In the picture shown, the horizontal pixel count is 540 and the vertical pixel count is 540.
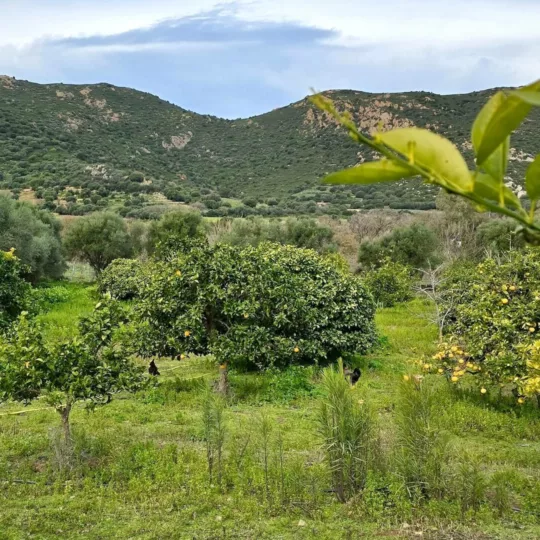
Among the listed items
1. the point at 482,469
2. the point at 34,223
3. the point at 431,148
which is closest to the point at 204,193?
the point at 34,223

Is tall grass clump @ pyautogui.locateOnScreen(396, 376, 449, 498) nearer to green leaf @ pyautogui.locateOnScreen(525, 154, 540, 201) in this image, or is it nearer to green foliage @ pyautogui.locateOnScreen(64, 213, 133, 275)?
green leaf @ pyautogui.locateOnScreen(525, 154, 540, 201)

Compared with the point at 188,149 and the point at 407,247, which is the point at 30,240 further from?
the point at 188,149

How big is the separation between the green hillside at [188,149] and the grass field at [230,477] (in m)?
36.5

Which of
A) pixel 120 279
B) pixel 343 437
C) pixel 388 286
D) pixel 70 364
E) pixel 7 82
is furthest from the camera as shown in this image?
pixel 7 82

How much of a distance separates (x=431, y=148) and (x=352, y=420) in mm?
5646

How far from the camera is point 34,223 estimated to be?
86.9 ft

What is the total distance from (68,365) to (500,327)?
268 inches

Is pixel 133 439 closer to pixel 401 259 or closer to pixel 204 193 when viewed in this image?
pixel 401 259

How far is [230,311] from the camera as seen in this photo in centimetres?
1039

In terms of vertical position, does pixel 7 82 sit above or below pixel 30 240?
above

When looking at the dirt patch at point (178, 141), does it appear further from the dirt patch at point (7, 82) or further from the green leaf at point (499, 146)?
the green leaf at point (499, 146)

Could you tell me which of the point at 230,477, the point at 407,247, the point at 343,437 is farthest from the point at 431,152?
the point at 407,247

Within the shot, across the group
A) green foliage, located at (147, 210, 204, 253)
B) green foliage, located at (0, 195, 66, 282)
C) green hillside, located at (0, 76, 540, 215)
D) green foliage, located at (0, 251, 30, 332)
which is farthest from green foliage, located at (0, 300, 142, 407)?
green hillside, located at (0, 76, 540, 215)

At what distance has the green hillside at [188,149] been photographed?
164ft
